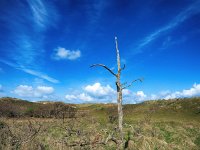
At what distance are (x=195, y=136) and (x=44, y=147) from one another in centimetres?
1902

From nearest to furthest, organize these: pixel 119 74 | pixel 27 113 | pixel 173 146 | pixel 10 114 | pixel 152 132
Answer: pixel 119 74
pixel 173 146
pixel 152 132
pixel 10 114
pixel 27 113

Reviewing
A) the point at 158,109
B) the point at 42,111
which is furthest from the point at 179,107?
the point at 42,111

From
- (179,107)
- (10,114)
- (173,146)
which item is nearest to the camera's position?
(173,146)

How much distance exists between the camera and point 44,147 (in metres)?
21.8

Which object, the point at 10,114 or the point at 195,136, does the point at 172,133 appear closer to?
the point at 195,136

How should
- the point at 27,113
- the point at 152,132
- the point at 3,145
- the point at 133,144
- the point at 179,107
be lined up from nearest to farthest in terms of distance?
the point at 3,145 < the point at 133,144 < the point at 152,132 < the point at 27,113 < the point at 179,107

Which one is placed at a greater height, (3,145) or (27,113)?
(27,113)

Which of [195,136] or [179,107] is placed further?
[179,107]

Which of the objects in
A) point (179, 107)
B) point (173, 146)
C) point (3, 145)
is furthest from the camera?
point (179, 107)

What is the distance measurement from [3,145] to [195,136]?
2228cm

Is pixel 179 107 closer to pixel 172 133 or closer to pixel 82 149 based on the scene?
pixel 172 133

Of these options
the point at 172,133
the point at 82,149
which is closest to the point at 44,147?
the point at 82,149

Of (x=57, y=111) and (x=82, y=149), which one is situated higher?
(x=57, y=111)

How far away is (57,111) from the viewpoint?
47.6 metres
